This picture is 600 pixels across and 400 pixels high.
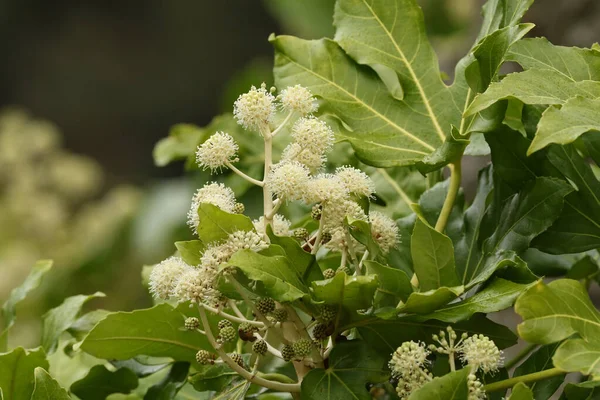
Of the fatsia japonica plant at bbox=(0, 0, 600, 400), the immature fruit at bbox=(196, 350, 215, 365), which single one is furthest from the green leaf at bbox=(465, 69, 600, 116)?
the immature fruit at bbox=(196, 350, 215, 365)

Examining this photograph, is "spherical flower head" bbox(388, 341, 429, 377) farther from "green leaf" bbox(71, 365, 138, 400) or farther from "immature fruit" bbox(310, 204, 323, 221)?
"green leaf" bbox(71, 365, 138, 400)

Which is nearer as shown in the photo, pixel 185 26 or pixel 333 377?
pixel 333 377

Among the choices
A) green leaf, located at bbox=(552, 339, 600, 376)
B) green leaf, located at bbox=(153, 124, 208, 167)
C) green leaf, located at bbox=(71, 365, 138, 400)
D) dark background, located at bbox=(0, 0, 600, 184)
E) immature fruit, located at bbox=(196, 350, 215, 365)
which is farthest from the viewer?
dark background, located at bbox=(0, 0, 600, 184)

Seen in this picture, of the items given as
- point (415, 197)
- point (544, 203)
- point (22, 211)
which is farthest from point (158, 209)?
point (544, 203)

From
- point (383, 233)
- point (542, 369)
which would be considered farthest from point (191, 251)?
point (542, 369)

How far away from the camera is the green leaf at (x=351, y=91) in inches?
23.0

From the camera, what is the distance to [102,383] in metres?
0.60

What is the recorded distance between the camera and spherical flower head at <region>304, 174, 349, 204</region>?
45 cm

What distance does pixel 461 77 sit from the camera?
579mm

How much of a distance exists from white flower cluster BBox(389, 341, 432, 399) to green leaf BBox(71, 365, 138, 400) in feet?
0.80

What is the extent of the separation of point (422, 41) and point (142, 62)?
4.31 meters

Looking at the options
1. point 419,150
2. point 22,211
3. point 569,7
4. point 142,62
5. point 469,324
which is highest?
point 142,62

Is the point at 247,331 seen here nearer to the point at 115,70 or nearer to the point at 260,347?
the point at 260,347

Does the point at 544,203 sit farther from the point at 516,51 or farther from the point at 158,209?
the point at 158,209
